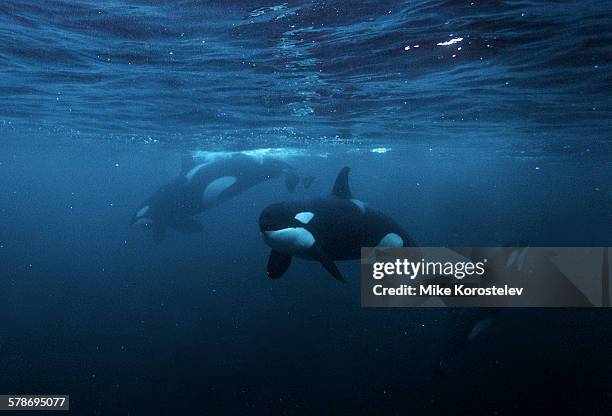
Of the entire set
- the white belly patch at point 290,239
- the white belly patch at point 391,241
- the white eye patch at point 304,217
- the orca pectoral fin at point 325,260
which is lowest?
the orca pectoral fin at point 325,260

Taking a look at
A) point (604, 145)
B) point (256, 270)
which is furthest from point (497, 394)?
point (604, 145)

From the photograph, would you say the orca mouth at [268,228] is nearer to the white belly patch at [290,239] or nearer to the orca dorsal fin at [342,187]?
the white belly patch at [290,239]

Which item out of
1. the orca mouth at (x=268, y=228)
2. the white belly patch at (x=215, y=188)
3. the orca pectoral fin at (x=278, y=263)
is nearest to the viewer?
the orca mouth at (x=268, y=228)

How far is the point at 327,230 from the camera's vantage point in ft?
30.4

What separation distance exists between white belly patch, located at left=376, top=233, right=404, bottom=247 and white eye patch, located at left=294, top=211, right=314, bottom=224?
1.83 meters

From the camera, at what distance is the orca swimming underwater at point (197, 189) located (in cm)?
1730

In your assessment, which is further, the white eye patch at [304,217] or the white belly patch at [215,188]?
the white belly patch at [215,188]

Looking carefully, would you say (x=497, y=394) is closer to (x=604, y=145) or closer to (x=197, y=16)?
(x=197, y=16)

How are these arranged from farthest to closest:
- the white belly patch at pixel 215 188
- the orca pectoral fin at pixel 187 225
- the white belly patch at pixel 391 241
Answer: the white belly patch at pixel 215 188
the orca pectoral fin at pixel 187 225
the white belly patch at pixel 391 241

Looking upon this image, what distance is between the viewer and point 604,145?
26.9m

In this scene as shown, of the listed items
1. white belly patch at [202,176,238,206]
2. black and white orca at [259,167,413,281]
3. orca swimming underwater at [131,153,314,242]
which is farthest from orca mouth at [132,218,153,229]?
black and white orca at [259,167,413,281]

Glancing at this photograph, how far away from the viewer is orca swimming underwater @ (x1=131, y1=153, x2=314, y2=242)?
681 inches

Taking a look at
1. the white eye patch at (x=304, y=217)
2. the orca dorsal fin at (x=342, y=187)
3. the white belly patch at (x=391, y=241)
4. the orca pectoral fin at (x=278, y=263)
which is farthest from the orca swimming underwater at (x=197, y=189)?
the white eye patch at (x=304, y=217)

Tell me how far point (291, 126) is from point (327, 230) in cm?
1450
